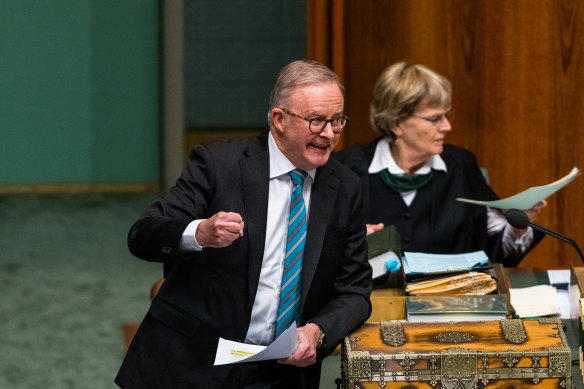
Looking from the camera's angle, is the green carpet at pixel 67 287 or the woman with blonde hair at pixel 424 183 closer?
the woman with blonde hair at pixel 424 183

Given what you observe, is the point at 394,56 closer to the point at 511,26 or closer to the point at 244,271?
the point at 511,26

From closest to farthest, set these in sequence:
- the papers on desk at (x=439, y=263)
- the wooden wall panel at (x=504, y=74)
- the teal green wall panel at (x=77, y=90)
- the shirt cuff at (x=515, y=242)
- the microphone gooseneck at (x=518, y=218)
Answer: the papers on desk at (x=439, y=263) < the microphone gooseneck at (x=518, y=218) < the shirt cuff at (x=515, y=242) < the wooden wall panel at (x=504, y=74) < the teal green wall panel at (x=77, y=90)

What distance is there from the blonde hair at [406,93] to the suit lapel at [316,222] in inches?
44.8

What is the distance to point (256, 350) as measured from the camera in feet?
7.47

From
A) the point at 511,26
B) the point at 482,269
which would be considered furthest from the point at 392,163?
the point at 511,26

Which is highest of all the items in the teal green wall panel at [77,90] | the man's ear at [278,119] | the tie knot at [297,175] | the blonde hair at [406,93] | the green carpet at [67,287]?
the man's ear at [278,119]

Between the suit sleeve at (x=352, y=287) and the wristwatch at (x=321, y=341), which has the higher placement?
the suit sleeve at (x=352, y=287)

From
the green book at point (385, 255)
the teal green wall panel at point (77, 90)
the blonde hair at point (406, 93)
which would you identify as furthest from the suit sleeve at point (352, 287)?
the teal green wall panel at point (77, 90)

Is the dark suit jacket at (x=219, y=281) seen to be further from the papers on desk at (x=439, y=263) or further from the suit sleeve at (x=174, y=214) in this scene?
the papers on desk at (x=439, y=263)

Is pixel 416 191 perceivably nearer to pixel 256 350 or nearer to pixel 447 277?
pixel 447 277

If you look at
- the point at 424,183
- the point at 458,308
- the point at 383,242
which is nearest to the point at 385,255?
the point at 383,242

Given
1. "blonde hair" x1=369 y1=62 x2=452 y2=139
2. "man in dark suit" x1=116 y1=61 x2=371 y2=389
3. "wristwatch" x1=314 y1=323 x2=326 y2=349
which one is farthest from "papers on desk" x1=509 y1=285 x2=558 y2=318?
"blonde hair" x1=369 y1=62 x2=452 y2=139

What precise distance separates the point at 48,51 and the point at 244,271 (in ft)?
20.1

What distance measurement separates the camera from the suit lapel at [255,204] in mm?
2404
